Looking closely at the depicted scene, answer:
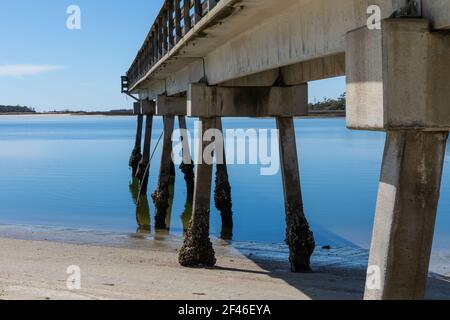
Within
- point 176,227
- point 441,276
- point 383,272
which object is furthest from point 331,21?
point 176,227

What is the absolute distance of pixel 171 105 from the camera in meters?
18.8

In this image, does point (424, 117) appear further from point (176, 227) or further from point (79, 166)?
point (79, 166)

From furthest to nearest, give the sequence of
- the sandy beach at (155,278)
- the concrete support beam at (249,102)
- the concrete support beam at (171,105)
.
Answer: the concrete support beam at (171,105) < the concrete support beam at (249,102) < the sandy beach at (155,278)

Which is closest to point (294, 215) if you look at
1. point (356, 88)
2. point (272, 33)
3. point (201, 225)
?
point (201, 225)

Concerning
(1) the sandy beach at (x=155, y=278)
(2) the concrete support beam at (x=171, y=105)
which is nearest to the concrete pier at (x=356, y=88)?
(1) the sandy beach at (x=155, y=278)

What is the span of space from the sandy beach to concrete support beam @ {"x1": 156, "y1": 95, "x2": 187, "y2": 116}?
617 centimetres

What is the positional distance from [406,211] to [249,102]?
7219 mm

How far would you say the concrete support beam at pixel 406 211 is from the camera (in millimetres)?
4352

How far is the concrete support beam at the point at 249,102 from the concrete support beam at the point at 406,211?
6850 millimetres

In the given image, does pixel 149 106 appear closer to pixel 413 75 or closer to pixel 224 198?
pixel 224 198

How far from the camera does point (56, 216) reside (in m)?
19.8

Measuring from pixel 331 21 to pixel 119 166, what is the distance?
3322 cm

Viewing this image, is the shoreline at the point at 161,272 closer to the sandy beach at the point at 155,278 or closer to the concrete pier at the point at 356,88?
the sandy beach at the point at 155,278

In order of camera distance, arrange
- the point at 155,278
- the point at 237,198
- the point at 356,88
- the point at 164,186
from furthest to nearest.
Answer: the point at 237,198 → the point at 164,186 → the point at 155,278 → the point at 356,88
